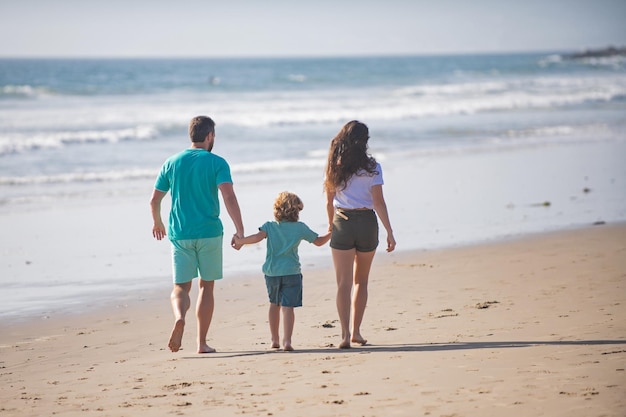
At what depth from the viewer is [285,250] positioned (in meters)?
5.95

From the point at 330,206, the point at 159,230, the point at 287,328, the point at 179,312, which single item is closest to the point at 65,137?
the point at 159,230

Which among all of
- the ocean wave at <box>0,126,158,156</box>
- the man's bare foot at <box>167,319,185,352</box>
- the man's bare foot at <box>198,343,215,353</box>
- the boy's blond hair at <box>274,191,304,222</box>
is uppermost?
the ocean wave at <box>0,126,158,156</box>

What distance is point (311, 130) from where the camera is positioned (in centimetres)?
2630

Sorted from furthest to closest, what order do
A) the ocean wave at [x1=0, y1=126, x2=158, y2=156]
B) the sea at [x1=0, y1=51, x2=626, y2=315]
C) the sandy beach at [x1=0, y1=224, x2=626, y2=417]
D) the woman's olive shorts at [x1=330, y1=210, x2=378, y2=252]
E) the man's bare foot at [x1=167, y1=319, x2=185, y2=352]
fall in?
1. the ocean wave at [x1=0, y1=126, x2=158, y2=156]
2. the sea at [x1=0, y1=51, x2=626, y2=315]
3. the woman's olive shorts at [x1=330, y1=210, x2=378, y2=252]
4. the man's bare foot at [x1=167, y1=319, x2=185, y2=352]
5. the sandy beach at [x1=0, y1=224, x2=626, y2=417]

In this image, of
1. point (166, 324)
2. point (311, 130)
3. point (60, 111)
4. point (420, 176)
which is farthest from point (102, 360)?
point (60, 111)

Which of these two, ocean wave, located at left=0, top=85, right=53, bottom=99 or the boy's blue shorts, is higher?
ocean wave, located at left=0, top=85, right=53, bottom=99

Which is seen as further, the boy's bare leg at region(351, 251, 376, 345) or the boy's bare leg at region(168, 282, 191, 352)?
the boy's bare leg at region(351, 251, 376, 345)

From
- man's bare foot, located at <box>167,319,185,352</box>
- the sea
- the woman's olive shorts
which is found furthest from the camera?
the sea

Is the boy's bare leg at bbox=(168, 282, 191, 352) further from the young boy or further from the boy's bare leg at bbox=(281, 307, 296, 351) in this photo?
the boy's bare leg at bbox=(281, 307, 296, 351)

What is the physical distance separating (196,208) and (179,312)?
738 millimetres

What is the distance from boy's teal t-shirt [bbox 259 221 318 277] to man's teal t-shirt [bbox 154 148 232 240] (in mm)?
404

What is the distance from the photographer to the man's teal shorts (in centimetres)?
598

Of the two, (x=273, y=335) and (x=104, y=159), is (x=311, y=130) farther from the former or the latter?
(x=273, y=335)

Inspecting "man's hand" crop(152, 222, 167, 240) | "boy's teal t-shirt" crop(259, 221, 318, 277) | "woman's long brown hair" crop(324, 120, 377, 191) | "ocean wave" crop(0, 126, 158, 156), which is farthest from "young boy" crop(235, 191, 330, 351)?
"ocean wave" crop(0, 126, 158, 156)
